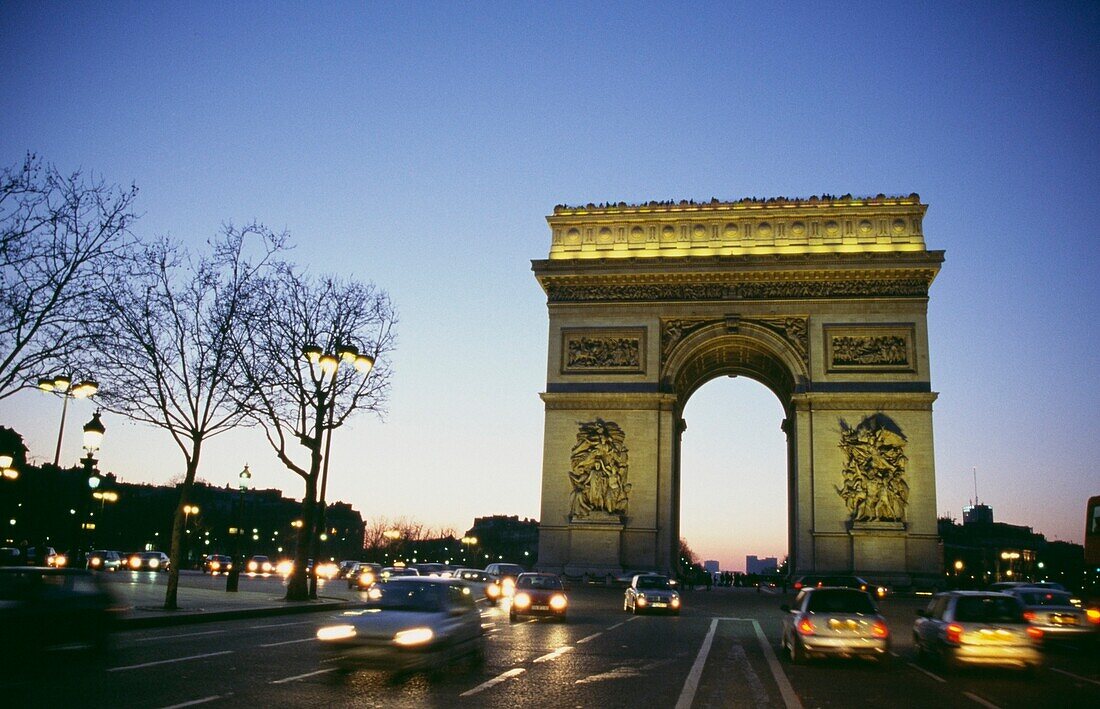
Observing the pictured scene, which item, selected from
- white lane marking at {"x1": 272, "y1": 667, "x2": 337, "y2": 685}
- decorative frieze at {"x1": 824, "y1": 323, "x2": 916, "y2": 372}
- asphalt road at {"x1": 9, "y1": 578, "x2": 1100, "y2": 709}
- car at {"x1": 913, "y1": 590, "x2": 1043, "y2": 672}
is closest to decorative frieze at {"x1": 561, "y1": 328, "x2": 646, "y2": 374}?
decorative frieze at {"x1": 824, "y1": 323, "x2": 916, "y2": 372}

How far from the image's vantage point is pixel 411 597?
13.5m

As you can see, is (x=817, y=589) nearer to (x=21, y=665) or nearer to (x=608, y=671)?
(x=608, y=671)

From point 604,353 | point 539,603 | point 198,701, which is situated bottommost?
point 198,701

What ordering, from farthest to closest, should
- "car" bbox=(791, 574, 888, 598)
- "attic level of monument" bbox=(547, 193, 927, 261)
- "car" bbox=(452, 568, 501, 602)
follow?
"attic level of monument" bbox=(547, 193, 927, 261) < "car" bbox=(452, 568, 501, 602) < "car" bbox=(791, 574, 888, 598)

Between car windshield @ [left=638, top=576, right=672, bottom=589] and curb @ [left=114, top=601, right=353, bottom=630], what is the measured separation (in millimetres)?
10283

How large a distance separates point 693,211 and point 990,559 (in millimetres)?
128584

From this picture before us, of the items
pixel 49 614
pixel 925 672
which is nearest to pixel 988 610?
pixel 925 672

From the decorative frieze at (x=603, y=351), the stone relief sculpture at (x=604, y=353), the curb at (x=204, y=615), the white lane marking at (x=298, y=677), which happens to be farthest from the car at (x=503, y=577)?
the white lane marking at (x=298, y=677)

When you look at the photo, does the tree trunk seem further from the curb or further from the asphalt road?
the asphalt road

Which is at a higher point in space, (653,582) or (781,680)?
(653,582)

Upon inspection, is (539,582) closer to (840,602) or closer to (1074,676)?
(840,602)

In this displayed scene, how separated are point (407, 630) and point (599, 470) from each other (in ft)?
107

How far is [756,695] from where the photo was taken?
459 inches

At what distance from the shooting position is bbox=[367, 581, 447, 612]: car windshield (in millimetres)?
13258
